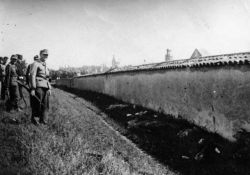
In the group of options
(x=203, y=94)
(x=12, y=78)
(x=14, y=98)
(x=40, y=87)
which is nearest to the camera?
(x=40, y=87)

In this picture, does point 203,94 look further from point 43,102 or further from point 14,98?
point 14,98

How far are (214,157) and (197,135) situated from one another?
1819 mm

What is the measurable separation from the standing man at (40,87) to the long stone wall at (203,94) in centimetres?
559

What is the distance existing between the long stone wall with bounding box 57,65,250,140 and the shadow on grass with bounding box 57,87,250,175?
423 millimetres

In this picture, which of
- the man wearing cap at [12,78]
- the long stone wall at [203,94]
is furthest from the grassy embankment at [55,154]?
the long stone wall at [203,94]

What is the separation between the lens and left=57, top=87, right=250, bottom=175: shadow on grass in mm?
6723

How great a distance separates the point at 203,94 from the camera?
9992 millimetres

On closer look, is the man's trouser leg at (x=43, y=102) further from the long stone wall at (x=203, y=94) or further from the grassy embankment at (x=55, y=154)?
the long stone wall at (x=203, y=94)

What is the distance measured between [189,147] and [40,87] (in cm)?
463

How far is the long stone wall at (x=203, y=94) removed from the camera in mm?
8258

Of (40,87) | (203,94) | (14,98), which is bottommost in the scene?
(203,94)

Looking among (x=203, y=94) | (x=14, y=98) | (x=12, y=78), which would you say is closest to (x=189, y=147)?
(x=203, y=94)

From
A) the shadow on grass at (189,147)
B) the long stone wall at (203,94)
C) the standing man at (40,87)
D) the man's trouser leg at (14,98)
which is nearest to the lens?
the shadow on grass at (189,147)

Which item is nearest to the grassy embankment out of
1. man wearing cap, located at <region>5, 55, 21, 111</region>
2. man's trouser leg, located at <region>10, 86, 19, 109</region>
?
man's trouser leg, located at <region>10, 86, 19, 109</region>
